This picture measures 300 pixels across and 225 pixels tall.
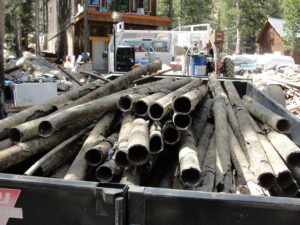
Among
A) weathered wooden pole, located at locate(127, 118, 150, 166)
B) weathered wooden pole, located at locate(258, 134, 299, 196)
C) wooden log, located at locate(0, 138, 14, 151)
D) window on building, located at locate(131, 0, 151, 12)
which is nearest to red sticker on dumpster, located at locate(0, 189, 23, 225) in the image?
weathered wooden pole, located at locate(127, 118, 150, 166)

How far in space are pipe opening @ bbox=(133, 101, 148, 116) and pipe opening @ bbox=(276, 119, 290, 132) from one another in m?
1.09

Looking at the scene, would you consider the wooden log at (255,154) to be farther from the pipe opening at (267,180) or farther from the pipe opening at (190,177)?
the pipe opening at (190,177)

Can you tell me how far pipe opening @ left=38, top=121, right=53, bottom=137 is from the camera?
7.47 ft

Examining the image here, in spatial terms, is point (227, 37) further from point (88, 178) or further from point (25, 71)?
point (88, 178)

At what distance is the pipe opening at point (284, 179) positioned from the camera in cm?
191

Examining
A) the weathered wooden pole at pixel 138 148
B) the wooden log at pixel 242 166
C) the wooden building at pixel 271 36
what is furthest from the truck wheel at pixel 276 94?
the wooden building at pixel 271 36

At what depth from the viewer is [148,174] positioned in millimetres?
2295

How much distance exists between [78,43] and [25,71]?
10291 millimetres

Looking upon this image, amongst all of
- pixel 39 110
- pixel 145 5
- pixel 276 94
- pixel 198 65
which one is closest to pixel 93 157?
pixel 39 110

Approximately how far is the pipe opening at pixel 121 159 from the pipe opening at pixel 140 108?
0.54 metres

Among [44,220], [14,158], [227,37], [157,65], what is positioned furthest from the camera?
[227,37]

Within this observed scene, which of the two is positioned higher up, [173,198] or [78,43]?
[78,43]

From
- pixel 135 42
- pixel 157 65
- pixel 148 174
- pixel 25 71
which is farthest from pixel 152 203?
pixel 25 71

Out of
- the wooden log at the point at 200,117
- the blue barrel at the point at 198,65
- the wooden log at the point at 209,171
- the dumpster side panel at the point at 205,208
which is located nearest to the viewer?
the dumpster side panel at the point at 205,208
